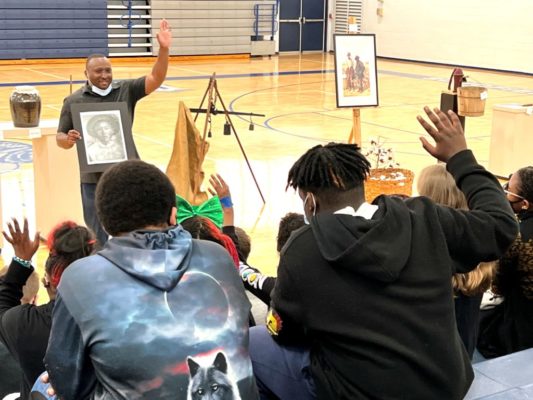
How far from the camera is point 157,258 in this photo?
6.71 ft

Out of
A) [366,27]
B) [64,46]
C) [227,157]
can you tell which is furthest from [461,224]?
[366,27]

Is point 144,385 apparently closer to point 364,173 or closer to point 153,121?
point 364,173

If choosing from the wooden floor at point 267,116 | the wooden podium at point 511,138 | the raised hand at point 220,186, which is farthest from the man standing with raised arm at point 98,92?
the wooden podium at point 511,138

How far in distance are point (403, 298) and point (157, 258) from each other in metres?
0.71

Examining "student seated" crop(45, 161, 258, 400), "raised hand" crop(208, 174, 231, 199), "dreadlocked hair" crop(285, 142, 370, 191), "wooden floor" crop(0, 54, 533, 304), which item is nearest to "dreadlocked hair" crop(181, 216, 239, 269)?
"raised hand" crop(208, 174, 231, 199)

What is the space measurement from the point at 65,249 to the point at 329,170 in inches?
37.7

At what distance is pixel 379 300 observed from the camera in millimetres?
2223

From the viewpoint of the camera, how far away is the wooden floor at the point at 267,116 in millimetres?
7844

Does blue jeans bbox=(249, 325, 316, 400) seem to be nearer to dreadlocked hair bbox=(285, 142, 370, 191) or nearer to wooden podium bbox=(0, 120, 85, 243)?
dreadlocked hair bbox=(285, 142, 370, 191)

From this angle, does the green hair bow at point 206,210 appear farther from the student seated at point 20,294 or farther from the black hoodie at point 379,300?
the black hoodie at point 379,300

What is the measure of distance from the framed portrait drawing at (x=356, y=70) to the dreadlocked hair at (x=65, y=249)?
19.4 ft

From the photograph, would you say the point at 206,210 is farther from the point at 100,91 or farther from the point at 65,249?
the point at 100,91

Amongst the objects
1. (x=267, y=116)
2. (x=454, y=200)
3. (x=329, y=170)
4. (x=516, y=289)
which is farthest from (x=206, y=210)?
(x=267, y=116)

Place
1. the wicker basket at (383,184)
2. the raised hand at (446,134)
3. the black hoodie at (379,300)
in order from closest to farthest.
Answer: the black hoodie at (379,300) < the raised hand at (446,134) < the wicker basket at (383,184)
